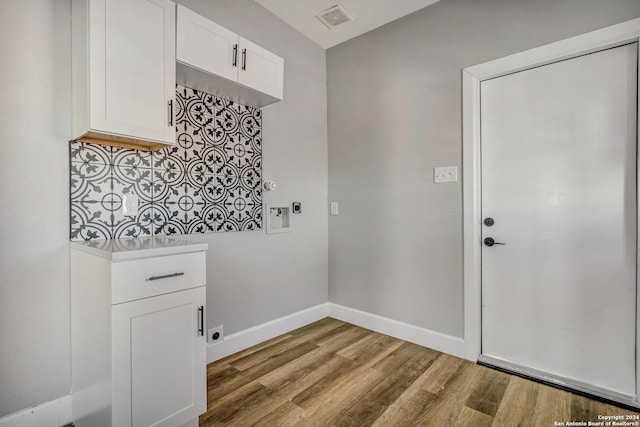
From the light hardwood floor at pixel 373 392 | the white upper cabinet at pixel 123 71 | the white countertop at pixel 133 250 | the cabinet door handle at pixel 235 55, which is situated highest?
the cabinet door handle at pixel 235 55

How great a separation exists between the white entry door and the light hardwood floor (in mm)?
258

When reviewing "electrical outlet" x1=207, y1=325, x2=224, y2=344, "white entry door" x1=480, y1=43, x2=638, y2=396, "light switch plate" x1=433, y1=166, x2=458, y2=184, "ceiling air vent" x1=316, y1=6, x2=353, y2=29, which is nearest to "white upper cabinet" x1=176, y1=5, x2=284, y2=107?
"ceiling air vent" x1=316, y1=6, x2=353, y2=29

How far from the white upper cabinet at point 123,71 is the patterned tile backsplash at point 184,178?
0.58ft

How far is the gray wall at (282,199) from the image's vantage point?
2.26 m

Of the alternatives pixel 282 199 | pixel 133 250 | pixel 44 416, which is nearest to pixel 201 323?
pixel 133 250

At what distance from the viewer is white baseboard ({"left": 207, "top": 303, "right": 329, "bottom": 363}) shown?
2217mm

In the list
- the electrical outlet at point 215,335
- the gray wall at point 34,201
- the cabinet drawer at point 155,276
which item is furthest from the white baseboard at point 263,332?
the cabinet drawer at point 155,276

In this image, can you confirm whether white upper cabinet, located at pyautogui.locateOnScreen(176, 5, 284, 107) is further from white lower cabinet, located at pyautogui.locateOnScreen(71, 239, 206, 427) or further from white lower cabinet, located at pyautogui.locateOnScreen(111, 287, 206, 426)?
white lower cabinet, located at pyautogui.locateOnScreen(111, 287, 206, 426)

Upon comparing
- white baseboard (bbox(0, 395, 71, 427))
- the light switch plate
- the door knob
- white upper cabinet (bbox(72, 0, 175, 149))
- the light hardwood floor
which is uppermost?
white upper cabinet (bbox(72, 0, 175, 149))

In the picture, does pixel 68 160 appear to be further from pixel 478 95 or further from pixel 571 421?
→ pixel 571 421

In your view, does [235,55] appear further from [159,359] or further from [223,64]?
[159,359]

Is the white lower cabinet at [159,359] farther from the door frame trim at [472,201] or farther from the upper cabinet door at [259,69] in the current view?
the door frame trim at [472,201]

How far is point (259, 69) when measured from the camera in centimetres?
208

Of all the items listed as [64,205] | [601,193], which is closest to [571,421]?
[601,193]
